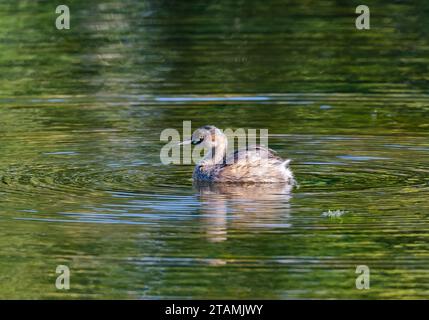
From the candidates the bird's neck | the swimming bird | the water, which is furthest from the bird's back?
the bird's neck

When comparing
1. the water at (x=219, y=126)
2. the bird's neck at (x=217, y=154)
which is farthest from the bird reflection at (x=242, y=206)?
the bird's neck at (x=217, y=154)

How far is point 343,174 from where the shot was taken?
12719 mm

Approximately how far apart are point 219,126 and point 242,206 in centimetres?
386

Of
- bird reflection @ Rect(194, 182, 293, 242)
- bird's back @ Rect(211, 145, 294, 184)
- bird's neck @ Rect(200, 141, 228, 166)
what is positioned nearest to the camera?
bird reflection @ Rect(194, 182, 293, 242)

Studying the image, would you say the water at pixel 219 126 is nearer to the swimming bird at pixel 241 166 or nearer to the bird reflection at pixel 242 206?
the bird reflection at pixel 242 206

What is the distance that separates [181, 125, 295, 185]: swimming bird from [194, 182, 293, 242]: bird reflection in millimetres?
86

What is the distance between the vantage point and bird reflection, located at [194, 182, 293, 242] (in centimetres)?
1069

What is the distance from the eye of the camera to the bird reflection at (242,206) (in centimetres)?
1069

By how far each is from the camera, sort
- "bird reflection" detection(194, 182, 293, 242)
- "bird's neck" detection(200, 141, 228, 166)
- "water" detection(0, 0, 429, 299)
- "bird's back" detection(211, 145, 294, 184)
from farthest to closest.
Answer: "bird's neck" detection(200, 141, 228, 166), "bird's back" detection(211, 145, 294, 184), "bird reflection" detection(194, 182, 293, 242), "water" detection(0, 0, 429, 299)

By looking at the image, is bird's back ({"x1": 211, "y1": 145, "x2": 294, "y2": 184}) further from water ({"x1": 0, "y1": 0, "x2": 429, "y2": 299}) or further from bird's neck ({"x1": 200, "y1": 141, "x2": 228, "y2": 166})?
bird's neck ({"x1": 200, "y1": 141, "x2": 228, "y2": 166})

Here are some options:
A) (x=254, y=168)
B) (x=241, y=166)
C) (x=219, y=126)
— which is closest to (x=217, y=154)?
(x=241, y=166)

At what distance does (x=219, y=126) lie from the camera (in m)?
15.2

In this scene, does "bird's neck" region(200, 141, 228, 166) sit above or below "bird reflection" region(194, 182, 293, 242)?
above

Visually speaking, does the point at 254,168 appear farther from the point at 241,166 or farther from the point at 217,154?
the point at 217,154
